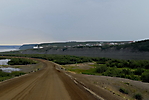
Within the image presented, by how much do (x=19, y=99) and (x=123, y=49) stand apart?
92098mm

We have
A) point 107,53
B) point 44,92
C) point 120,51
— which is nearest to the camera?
point 44,92

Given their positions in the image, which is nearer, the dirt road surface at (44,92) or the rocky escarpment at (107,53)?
the dirt road surface at (44,92)

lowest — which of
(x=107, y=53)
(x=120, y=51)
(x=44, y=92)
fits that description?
(x=107, y=53)

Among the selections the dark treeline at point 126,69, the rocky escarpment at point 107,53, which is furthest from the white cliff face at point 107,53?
the dark treeline at point 126,69

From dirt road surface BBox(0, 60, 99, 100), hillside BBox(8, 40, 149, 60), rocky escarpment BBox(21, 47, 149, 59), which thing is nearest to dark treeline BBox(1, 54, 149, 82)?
dirt road surface BBox(0, 60, 99, 100)

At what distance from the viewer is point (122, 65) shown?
37.8 meters

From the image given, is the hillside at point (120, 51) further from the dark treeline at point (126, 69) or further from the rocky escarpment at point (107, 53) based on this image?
the dark treeline at point (126, 69)

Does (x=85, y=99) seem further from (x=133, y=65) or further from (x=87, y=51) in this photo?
(x=87, y=51)

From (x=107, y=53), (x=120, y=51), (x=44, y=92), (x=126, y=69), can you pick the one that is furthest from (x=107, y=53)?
(x=44, y=92)

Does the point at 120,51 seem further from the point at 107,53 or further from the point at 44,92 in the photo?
the point at 44,92

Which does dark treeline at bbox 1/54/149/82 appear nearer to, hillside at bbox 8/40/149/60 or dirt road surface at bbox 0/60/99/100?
dirt road surface at bbox 0/60/99/100

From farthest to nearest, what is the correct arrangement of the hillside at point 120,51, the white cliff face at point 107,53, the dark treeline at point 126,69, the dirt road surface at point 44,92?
the hillside at point 120,51 → the white cliff face at point 107,53 → the dark treeline at point 126,69 → the dirt road surface at point 44,92

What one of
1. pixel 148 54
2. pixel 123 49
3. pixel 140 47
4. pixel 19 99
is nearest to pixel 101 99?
pixel 19 99

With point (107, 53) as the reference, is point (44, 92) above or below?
above
